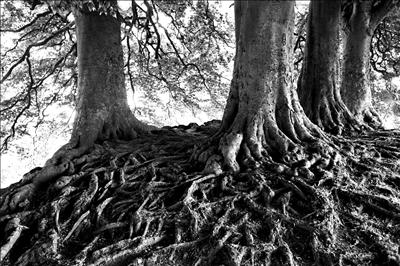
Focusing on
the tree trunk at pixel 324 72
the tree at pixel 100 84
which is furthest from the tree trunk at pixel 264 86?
the tree at pixel 100 84

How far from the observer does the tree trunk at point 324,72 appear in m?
5.63

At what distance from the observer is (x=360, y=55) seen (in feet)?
21.4

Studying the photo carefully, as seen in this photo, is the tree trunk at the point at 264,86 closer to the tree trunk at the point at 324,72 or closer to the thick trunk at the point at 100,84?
the tree trunk at the point at 324,72

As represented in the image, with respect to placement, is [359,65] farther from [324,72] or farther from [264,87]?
[264,87]

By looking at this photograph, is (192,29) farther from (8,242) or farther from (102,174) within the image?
(8,242)

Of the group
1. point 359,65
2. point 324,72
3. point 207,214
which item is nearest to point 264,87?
point 207,214

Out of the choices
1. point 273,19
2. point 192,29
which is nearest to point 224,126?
point 273,19

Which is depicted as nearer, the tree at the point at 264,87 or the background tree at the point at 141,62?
the tree at the point at 264,87

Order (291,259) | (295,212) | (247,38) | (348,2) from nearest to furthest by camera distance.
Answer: (291,259)
(295,212)
(247,38)
(348,2)

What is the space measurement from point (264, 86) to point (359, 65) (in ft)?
10.8

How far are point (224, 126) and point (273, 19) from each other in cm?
134

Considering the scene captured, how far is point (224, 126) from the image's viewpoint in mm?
4391

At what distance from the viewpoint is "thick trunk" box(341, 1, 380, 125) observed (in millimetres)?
6438

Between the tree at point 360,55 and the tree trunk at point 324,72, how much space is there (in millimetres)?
859
